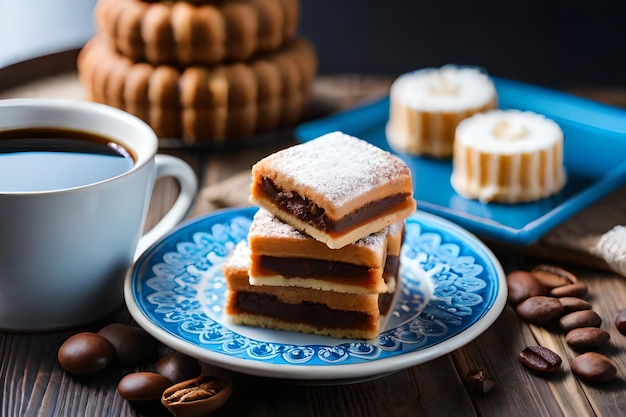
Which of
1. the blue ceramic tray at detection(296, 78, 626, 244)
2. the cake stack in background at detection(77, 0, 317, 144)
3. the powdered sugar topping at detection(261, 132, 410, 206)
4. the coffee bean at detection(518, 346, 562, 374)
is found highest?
the powdered sugar topping at detection(261, 132, 410, 206)

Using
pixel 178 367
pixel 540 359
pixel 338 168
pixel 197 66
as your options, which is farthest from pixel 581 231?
pixel 197 66

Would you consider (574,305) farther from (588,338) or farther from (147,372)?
(147,372)

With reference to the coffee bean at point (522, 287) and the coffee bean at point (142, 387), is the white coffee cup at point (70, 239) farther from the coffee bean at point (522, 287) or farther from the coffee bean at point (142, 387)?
the coffee bean at point (522, 287)

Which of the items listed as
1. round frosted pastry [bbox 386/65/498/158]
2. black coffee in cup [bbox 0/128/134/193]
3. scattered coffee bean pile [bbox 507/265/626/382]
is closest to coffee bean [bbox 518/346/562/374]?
scattered coffee bean pile [bbox 507/265/626/382]

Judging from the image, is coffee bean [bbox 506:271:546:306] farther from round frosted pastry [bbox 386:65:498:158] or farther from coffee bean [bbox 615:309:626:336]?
round frosted pastry [bbox 386:65:498:158]

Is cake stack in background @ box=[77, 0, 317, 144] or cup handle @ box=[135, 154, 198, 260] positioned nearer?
cup handle @ box=[135, 154, 198, 260]

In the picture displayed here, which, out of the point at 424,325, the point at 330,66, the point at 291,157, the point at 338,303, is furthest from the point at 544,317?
the point at 330,66

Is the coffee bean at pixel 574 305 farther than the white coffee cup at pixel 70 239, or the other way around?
the coffee bean at pixel 574 305

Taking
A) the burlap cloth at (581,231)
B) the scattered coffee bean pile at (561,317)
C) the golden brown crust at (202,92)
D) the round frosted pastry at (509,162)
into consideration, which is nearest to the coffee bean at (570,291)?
the scattered coffee bean pile at (561,317)

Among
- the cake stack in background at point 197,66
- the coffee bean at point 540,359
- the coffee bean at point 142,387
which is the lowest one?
the coffee bean at point 540,359
